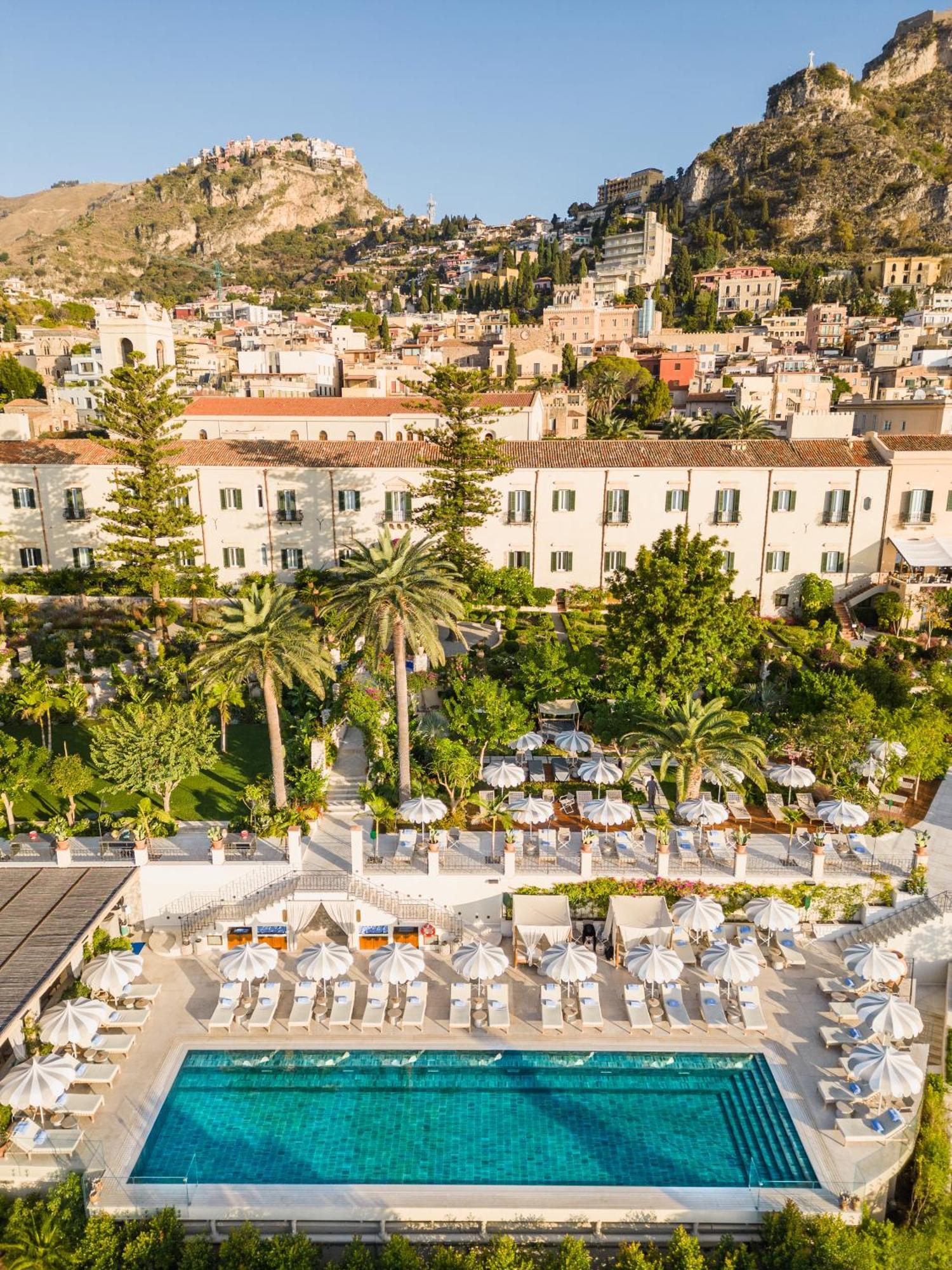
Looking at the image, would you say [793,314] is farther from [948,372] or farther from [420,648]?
[420,648]

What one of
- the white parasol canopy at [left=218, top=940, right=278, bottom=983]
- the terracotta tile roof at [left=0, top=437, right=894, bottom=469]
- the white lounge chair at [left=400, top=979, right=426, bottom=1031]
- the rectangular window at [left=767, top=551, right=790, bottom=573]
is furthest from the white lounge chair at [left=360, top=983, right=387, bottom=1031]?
the rectangular window at [left=767, top=551, right=790, bottom=573]

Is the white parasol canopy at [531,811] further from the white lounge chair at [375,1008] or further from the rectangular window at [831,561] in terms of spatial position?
the rectangular window at [831,561]

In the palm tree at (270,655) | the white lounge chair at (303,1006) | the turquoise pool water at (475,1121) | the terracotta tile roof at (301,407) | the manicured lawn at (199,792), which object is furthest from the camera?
the terracotta tile roof at (301,407)

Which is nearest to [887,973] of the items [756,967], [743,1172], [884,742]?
[756,967]

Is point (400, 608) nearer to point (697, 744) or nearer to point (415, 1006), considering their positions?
point (697, 744)

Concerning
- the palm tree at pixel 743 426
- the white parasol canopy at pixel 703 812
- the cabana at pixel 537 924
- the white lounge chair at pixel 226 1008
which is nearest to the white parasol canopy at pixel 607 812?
the white parasol canopy at pixel 703 812

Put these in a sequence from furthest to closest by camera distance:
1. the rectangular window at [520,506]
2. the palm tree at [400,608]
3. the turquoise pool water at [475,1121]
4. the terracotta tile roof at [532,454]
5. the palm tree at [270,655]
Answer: the terracotta tile roof at [532,454] → the rectangular window at [520,506] → the palm tree at [400,608] → the palm tree at [270,655] → the turquoise pool water at [475,1121]

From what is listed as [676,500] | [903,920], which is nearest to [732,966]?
[903,920]
